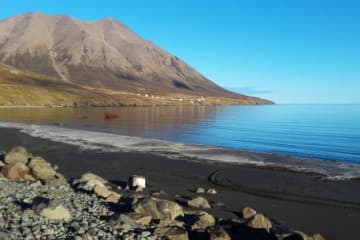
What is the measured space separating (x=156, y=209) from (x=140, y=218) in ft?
3.98

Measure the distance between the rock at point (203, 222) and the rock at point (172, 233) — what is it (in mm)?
1736

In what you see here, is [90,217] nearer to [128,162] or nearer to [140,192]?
[140,192]

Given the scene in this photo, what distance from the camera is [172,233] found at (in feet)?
51.7

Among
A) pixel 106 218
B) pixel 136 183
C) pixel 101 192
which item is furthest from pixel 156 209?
pixel 136 183

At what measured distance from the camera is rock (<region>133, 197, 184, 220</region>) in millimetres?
18359

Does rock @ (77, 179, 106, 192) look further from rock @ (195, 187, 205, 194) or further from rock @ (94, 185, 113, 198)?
rock @ (195, 187, 205, 194)

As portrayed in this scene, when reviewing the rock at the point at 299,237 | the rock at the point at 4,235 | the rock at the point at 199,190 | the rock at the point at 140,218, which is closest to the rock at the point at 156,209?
the rock at the point at 140,218

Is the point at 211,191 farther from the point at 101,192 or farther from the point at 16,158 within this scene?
the point at 16,158

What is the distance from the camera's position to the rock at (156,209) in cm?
1836

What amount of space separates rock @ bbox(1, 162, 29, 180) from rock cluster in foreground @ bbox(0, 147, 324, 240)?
128 cm

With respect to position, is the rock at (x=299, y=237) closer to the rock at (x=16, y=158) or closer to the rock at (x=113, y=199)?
the rock at (x=113, y=199)

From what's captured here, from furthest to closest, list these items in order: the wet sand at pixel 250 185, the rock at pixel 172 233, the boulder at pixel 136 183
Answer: the boulder at pixel 136 183
the wet sand at pixel 250 185
the rock at pixel 172 233

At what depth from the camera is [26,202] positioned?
1928cm

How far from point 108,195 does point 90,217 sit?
4.74 m
